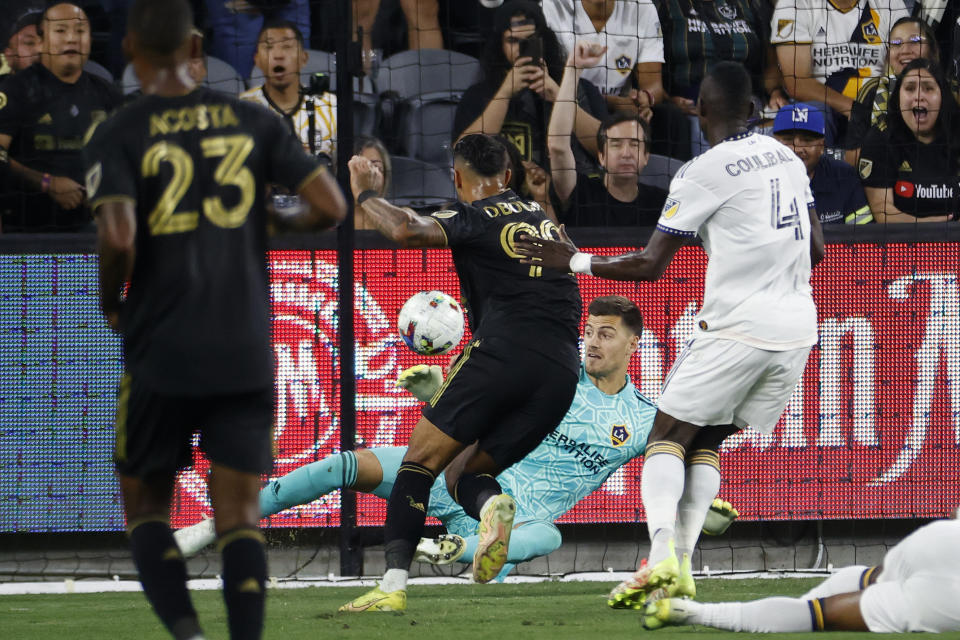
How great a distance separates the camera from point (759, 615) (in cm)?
395

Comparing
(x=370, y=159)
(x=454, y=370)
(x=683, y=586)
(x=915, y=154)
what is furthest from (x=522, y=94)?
(x=683, y=586)

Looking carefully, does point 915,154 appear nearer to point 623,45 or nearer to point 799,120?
point 799,120

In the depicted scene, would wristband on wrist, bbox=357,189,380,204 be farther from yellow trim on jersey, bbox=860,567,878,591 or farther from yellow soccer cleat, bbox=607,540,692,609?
yellow trim on jersey, bbox=860,567,878,591

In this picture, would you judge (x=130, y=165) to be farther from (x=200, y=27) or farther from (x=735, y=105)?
(x=200, y=27)

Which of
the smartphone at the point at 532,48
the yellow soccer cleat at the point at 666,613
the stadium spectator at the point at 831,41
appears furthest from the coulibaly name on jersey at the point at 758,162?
the stadium spectator at the point at 831,41

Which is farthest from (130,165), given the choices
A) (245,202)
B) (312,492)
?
(312,492)

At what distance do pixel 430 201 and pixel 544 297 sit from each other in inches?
100

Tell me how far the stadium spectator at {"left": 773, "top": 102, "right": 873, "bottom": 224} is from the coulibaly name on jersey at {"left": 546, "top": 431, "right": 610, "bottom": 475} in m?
2.42

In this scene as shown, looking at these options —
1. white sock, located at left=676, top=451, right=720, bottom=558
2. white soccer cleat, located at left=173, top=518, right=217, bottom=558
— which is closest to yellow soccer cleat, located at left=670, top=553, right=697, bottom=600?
white sock, located at left=676, top=451, right=720, bottom=558

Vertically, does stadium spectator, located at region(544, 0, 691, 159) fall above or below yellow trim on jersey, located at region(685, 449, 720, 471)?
above

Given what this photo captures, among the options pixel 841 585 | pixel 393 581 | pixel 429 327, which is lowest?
pixel 393 581

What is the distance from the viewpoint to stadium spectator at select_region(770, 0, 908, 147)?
347 inches

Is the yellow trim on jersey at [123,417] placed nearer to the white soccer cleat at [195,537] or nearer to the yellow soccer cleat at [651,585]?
the yellow soccer cleat at [651,585]

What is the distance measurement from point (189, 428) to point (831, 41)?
6.81 m
